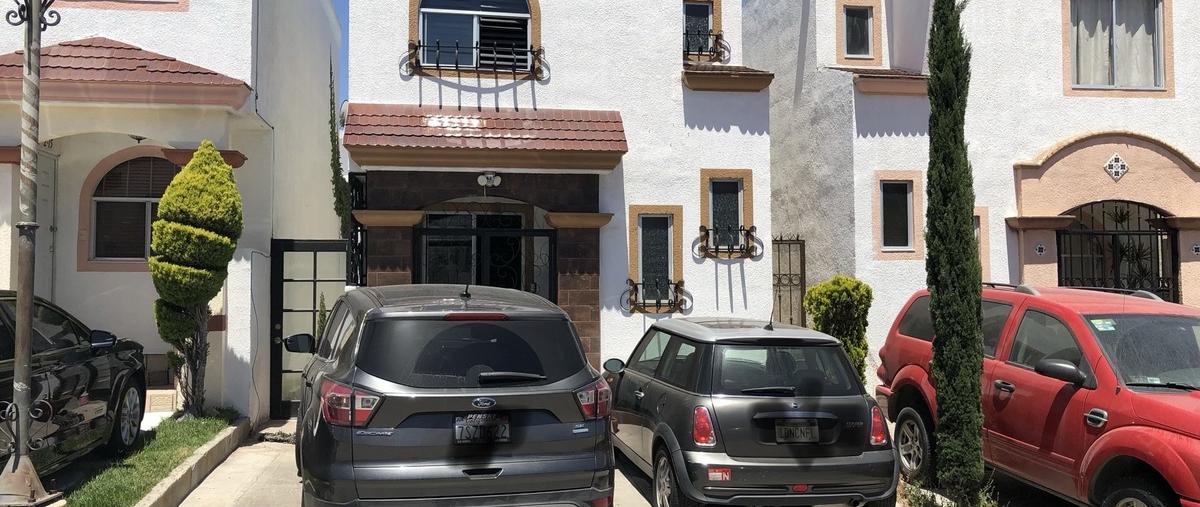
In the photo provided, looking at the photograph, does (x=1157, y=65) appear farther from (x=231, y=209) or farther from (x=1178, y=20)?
(x=231, y=209)

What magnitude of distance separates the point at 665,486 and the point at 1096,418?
9.95 feet

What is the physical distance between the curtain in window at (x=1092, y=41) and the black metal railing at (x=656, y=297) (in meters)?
7.20

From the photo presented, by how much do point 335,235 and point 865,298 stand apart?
36.3ft

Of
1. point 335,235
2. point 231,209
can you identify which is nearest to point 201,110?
point 231,209

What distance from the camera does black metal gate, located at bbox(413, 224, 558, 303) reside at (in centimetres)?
1093

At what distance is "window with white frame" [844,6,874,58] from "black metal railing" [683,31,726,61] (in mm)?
2348

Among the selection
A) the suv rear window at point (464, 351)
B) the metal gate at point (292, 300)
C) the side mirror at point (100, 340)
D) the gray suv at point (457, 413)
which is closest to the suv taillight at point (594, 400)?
the gray suv at point (457, 413)

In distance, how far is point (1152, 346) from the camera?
233 inches

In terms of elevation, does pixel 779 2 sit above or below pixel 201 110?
above

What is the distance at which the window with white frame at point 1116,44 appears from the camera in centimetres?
1238

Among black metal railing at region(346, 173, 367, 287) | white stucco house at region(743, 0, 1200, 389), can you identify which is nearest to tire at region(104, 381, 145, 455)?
black metal railing at region(346, 173, 367, 287)

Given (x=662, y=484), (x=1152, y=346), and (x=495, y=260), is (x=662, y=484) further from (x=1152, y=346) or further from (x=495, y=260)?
(x=495, y=260)

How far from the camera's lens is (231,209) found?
848 centimetres

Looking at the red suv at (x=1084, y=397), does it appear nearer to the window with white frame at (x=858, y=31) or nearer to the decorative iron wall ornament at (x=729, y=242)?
the decorative iron wall ornament at (x=729, y=242)
